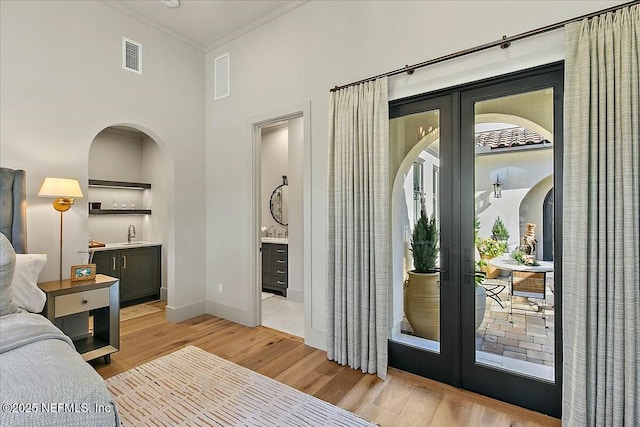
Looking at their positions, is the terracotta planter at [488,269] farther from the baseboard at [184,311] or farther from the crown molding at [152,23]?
the crown molding at [152,23]

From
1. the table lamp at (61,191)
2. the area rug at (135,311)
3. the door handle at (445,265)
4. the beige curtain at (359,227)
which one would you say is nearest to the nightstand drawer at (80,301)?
the table lamp at (61,191)

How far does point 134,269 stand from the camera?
4.59 m

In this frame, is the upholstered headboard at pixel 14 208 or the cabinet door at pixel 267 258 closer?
the upholstered headboard at pixel 14 208

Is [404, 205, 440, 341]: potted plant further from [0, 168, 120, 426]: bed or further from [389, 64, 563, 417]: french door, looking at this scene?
[0, 168, 120, 426]: bed

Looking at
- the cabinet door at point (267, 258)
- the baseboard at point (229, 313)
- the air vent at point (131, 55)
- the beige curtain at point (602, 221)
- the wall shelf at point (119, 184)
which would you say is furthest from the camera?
the cabinet door at point (267, 258)

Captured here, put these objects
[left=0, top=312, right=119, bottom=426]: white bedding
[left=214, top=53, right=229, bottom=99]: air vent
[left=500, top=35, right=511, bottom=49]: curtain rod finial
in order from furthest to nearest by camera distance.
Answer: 1. [left=214, top=53, right=229, bottom=99]: air vent
2. [left=500, top=35, right=511, bottom=49]: curtain rod finial
3. [left=0, top=312, right=119, bottom=426]: white bedding

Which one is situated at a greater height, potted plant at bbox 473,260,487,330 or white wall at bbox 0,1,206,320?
white wall at bbox 0,1,206,320

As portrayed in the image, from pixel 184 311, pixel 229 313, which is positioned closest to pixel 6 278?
pixel 184 311

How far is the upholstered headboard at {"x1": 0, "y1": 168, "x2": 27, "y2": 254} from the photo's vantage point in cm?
248

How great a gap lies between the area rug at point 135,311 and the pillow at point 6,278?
7.39 feet

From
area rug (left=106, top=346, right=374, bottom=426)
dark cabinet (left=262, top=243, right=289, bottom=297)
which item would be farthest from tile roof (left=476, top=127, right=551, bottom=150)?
dark cabinet (left=262, top=243, right=289, bottom=297)

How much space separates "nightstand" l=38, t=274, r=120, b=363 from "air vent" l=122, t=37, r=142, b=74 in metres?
2.36

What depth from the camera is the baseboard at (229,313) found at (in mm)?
3766

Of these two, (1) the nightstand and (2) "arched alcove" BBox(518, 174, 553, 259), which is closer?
(2) "arched alcove" BBox(518, 174, 553, 259)
